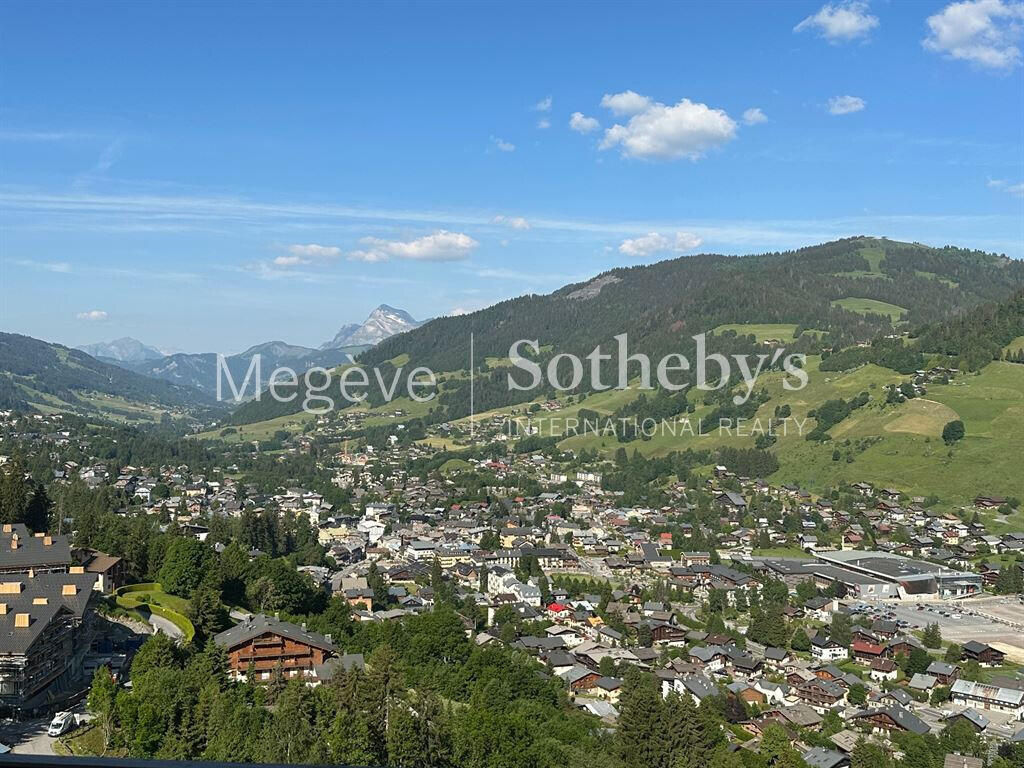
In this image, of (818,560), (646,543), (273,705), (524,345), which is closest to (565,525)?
(646,543)

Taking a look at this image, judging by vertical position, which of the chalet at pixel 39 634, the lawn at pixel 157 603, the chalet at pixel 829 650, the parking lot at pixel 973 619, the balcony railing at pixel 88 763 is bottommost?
the parking lot at pixel 973 619

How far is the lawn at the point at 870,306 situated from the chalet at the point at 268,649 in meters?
111

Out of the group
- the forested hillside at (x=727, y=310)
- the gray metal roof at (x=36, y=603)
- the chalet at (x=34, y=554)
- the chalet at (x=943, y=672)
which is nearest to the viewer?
the gray metal roof at (x=36, y=603)

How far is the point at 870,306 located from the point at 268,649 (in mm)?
116975

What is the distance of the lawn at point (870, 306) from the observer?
117 metres

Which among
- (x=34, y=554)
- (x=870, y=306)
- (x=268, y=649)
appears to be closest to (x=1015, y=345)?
(x=870, y=306)

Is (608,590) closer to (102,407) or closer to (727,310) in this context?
(727,310)

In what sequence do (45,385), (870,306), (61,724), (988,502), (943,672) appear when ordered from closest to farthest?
(61,724) → (943,672) → (988,502) → (870,306) → (45,385)

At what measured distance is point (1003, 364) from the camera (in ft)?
230

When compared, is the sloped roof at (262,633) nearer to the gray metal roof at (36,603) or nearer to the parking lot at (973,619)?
the gray metal roof at (36,603)

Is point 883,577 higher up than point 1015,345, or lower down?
lower down

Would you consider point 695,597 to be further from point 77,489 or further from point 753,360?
point 753,360

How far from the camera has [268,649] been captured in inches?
778

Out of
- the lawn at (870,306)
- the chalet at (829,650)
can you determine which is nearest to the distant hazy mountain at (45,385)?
the lawn at (870,306)
